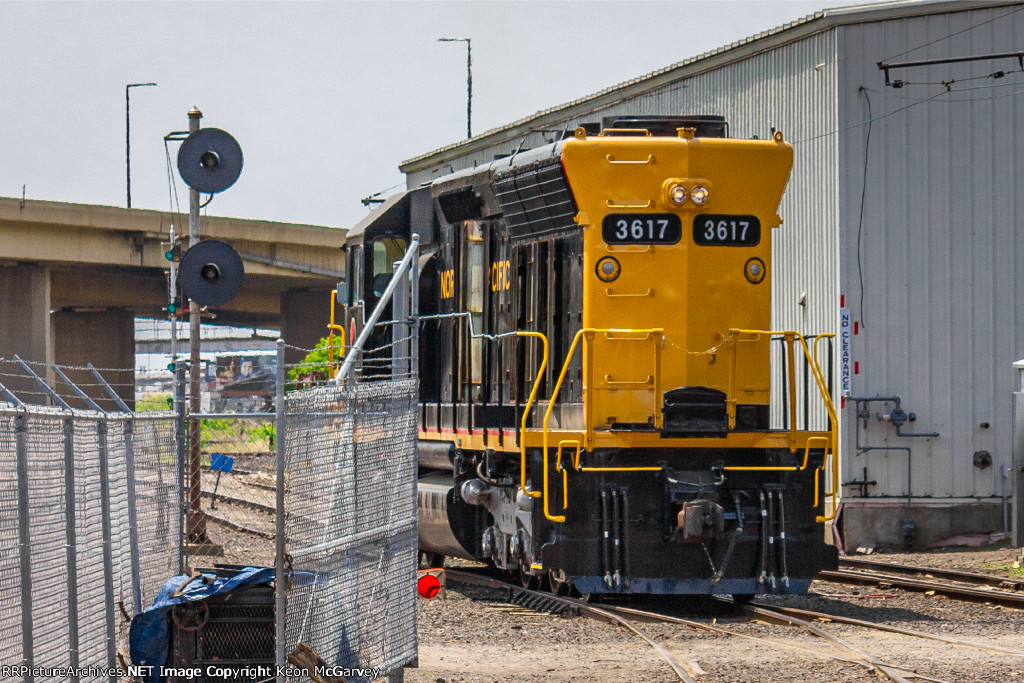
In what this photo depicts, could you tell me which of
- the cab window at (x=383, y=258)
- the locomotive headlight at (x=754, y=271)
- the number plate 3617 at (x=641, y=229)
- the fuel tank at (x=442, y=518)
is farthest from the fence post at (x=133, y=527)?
the cab window at (x=383, y=258)

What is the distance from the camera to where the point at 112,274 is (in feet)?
146

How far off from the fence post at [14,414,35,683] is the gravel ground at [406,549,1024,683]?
3557mm

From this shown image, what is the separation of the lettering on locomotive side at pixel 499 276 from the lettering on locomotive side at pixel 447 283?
39.2 inches

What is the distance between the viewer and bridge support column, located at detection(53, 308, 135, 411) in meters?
51.7

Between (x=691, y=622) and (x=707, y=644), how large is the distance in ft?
3.16

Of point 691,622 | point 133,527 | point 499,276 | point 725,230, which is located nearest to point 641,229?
point 725,230

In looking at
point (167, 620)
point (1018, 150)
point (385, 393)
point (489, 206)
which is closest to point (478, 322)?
point (489, 206)

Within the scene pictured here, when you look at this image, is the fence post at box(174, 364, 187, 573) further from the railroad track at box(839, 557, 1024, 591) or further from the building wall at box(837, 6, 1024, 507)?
the building wall at box(837, 6, 1024, 507)

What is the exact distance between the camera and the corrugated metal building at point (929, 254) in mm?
17891

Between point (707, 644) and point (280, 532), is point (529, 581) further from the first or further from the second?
point (280, 532)

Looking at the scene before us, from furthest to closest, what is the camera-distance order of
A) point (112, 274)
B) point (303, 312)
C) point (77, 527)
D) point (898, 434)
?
point (303, 312) → point (112, 274) → point (898, 434) → point (77, 527)

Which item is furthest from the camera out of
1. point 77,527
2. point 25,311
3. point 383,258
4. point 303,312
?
point 303,312

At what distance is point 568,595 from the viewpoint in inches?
489

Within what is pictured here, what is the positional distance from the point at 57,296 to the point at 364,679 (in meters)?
41.9
